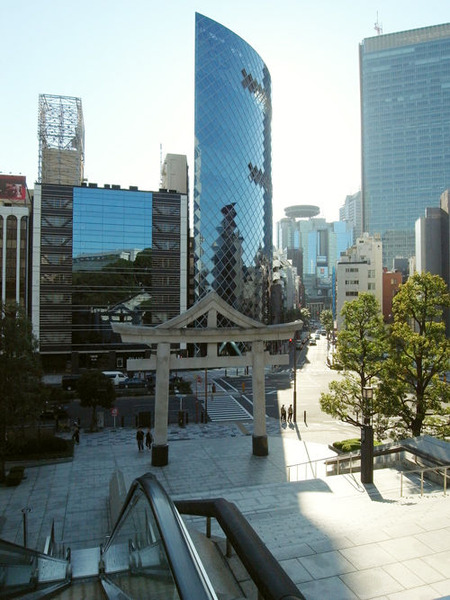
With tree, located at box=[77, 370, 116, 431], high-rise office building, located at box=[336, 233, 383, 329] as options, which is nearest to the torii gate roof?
tree, located at box=[77, 370, 116, 431]

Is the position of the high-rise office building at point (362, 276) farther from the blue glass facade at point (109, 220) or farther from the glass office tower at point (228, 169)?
the blue glass facade at point (109, 220)

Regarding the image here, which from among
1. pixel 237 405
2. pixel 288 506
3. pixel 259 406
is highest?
pixel 259 406

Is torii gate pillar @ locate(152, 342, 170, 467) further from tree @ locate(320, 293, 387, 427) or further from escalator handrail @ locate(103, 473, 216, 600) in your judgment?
escalator handrail @ locate(103, 473, 216, 600)

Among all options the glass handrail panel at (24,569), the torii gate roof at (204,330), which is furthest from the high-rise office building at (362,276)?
the glass handrail panel at (24,569)

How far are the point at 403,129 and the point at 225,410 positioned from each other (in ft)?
512

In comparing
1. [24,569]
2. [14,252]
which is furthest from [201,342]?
[14,252]

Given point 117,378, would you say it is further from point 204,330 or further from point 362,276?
point 362,276

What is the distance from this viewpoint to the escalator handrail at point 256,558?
3.56 metres

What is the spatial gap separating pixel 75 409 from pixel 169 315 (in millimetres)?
25611

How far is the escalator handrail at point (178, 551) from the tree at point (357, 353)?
51.7 ft

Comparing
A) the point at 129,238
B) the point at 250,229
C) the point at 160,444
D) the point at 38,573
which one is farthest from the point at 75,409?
the point at 250,229

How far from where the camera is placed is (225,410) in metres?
35.6

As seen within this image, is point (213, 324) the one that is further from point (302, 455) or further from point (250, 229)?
point (250, 229)

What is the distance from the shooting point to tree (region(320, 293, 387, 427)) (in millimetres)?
19344
